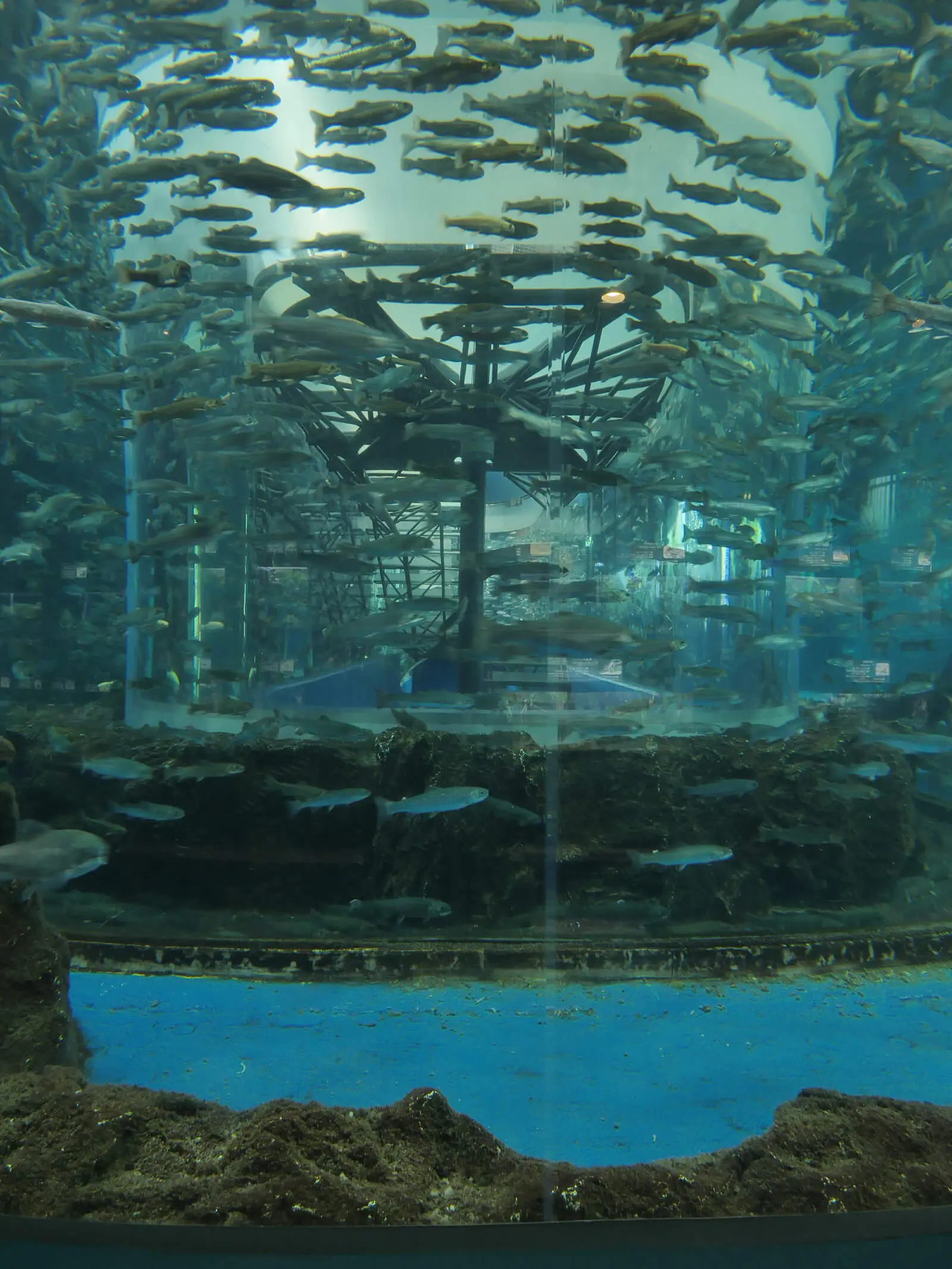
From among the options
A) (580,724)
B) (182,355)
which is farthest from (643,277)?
(182,355)

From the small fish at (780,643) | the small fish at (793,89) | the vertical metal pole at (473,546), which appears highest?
the small fish at (793,89)

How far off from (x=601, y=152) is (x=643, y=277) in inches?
31.4

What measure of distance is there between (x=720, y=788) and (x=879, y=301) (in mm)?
3673

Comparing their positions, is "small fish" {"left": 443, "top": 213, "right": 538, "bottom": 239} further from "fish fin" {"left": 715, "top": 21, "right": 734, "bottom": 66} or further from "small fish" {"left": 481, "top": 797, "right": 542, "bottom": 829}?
"small fish" {"left": 481, "top": 797, "right": 542, "bottom": 829}

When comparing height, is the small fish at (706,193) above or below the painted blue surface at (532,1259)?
above

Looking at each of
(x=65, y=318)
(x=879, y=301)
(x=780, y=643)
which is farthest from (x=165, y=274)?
(x=780, y=643)

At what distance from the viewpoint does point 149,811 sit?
469 centimetres

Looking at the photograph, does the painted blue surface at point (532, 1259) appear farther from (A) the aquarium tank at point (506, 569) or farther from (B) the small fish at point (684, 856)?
(B) the small fish at point (684, 856)

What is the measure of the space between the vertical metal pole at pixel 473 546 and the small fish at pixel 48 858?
7.68ft

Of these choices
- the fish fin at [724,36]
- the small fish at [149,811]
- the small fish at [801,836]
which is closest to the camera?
the fish fin at [724,36]

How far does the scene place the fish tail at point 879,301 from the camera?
5.09 m

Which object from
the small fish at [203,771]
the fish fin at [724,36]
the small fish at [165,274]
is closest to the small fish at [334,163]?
A: the small fish at [165,274]

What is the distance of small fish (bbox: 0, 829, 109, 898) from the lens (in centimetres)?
298

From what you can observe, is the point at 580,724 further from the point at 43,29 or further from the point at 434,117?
the point at 43,29
